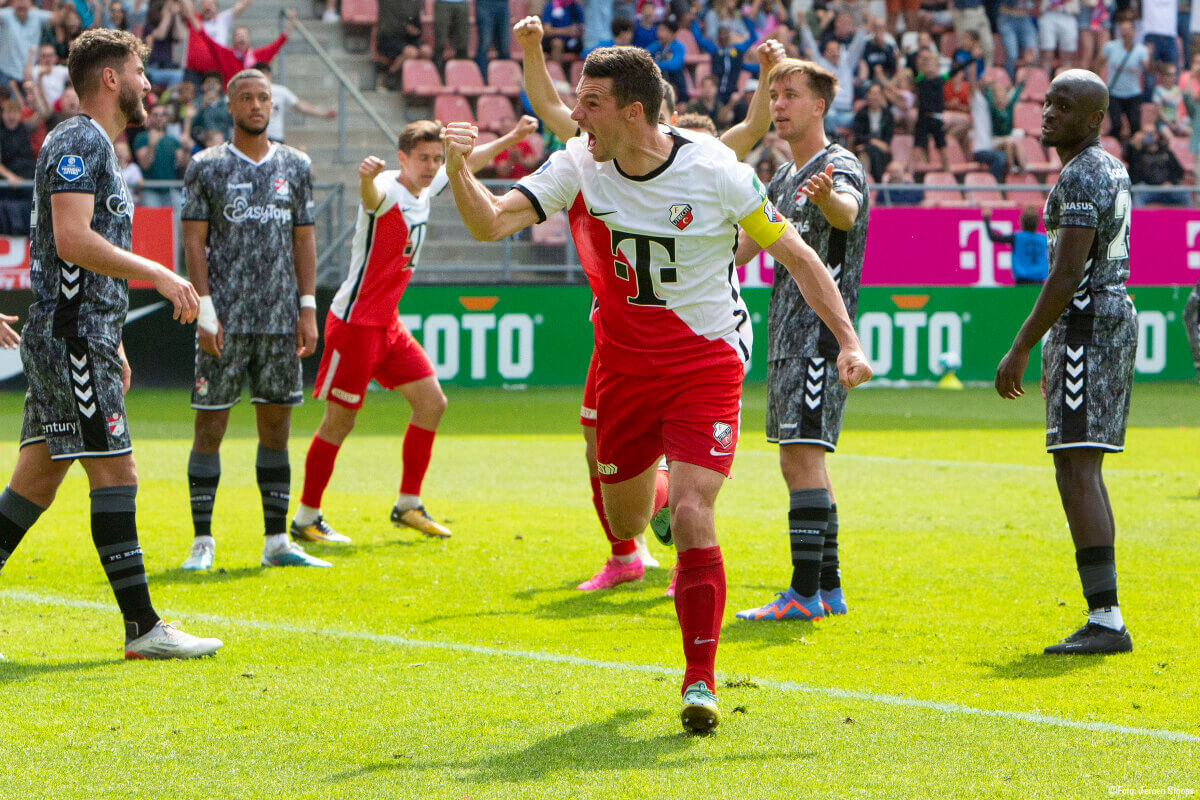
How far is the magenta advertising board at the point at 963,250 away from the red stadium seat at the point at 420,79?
6167 mm

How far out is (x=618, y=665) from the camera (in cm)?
548

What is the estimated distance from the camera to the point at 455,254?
19750 mm

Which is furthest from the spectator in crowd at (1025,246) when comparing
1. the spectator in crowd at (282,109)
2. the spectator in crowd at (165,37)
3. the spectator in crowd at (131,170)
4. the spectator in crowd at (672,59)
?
the spectator in crowd at (165,37)

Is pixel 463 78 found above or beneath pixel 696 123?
above

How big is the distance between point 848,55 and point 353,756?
2089 cm

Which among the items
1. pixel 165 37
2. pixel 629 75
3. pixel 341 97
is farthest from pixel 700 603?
pixel 165 37

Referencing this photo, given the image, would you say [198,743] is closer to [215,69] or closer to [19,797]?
[19,797]

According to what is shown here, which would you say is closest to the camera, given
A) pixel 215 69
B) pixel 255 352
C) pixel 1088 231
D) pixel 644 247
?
pixel 644 247

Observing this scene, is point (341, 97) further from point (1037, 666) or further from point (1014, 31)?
point (1037, 666)

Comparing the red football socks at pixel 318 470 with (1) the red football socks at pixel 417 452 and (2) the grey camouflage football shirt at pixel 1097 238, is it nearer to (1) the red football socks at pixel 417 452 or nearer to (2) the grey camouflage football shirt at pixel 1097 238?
(1) the red football socks at pixel 417 452

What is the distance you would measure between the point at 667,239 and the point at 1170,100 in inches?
869

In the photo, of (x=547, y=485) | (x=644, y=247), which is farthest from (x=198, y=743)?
(x=547, y=485)

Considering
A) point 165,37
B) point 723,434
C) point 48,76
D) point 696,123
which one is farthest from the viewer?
point 165,37

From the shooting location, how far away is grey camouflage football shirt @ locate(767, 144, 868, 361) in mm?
6262
